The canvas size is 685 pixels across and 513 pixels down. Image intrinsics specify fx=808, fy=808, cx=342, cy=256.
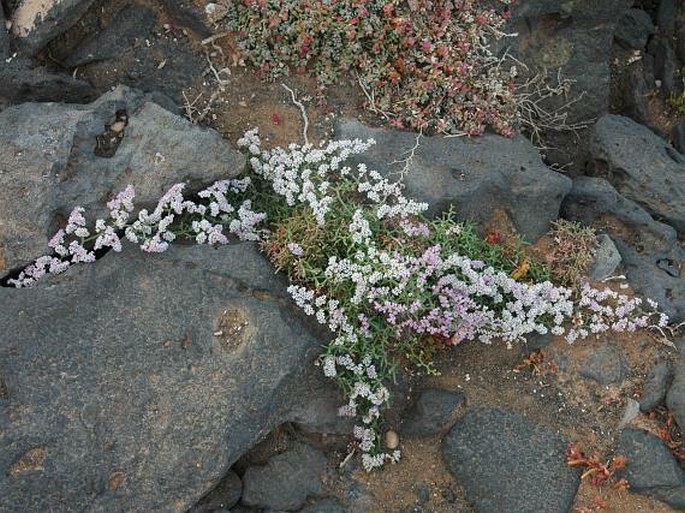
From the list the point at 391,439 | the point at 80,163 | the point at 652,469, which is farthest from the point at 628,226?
the point at 80,163

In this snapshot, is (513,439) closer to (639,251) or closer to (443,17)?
(639,251)

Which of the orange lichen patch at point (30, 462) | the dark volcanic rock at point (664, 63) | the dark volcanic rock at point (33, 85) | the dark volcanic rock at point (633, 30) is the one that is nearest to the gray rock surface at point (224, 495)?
the orange lichen patch at point (30, 462)

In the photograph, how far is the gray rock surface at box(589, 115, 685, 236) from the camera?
6805 millimetres

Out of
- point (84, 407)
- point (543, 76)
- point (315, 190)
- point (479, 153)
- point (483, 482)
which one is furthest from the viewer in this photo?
point (543, 76)

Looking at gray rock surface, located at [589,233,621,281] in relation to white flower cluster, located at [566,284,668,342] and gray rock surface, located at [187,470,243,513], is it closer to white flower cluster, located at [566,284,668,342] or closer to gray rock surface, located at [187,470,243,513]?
white flower cluster, located at [566,284,668,342]

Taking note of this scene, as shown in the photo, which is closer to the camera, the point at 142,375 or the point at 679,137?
the point at 142,375

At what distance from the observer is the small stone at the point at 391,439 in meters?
5.76

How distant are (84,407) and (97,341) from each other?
1.40 feet

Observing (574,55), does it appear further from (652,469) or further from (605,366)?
(652,469)

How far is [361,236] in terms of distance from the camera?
5.72 metres

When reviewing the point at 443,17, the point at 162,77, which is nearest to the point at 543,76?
the point at 443,17

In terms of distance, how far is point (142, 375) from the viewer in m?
5.19

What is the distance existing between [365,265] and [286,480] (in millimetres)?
1568

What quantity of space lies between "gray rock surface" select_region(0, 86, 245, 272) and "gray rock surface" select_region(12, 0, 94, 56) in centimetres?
61
